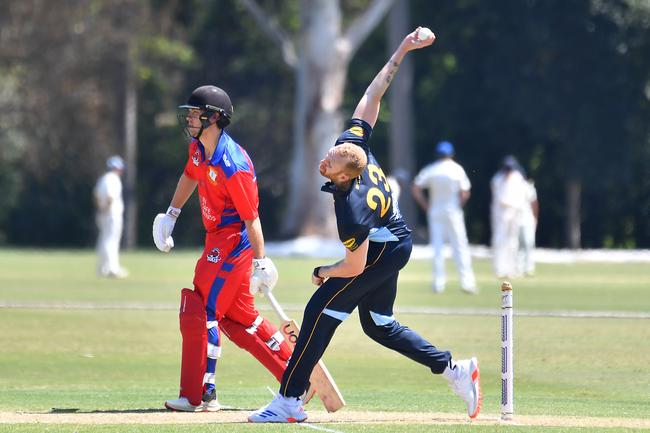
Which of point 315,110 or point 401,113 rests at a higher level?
point 315,110

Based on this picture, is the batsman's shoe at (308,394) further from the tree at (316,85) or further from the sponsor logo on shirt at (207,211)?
the tree at (316,85)

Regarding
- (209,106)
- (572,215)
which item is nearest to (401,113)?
(572,215)

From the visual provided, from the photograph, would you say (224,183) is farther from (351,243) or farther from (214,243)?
(351,243)

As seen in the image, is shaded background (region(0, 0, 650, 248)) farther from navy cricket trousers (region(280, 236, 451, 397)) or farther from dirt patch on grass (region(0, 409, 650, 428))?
navy cricket trousers (region(280, 236, 451, 397))

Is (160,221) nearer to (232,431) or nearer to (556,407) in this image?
(232,431)

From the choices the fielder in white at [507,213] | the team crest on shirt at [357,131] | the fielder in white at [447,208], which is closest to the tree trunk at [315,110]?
the fielder in white at [507,213]

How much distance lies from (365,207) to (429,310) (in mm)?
10594

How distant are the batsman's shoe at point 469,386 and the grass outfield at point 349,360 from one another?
221mm

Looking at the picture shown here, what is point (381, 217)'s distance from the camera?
31.0 ft

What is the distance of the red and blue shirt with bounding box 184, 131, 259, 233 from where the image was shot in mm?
10039

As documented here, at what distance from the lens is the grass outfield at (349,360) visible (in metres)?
10.5

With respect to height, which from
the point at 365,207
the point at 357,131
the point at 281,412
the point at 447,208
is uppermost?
the point at 357,131

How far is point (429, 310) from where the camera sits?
64.5 ft

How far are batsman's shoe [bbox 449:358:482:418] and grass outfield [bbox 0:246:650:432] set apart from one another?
22 cm
